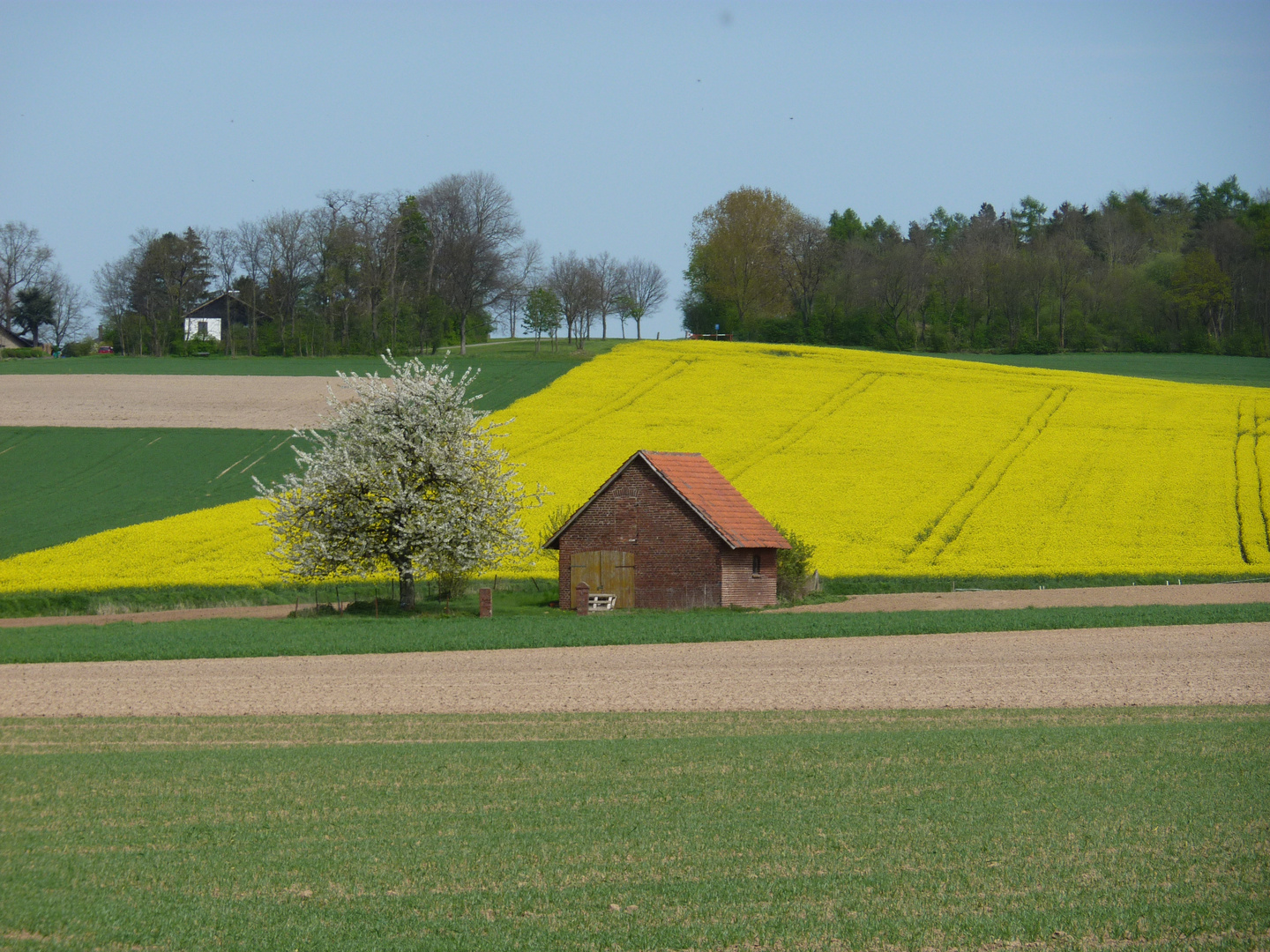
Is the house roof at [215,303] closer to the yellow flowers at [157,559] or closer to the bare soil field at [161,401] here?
the bare soil field at [161,401]

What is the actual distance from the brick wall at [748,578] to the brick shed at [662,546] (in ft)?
0.10

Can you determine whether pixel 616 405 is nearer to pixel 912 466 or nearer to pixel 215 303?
pixel 912 466

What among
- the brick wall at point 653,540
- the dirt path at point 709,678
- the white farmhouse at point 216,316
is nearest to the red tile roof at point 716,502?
the brick wall at point 653,540

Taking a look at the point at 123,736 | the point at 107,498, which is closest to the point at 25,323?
the point at 107,498

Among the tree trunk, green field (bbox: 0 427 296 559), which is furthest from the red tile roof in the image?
green field (bbox: 0 427 296 559)

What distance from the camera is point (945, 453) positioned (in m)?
57.1

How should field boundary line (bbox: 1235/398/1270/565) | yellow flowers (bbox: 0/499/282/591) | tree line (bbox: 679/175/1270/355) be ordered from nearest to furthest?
1. yellow flowers (bbox: 0/499/282/591)
2. field boundary line (bbox: 1235/398/1270/565)
3. tree line (bbox: 679/175/1270/355)

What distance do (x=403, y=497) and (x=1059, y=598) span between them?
69.3 feet

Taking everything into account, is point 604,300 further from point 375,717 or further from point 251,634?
point 375,717

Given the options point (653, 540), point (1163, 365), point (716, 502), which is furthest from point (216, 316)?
point (716, 502)

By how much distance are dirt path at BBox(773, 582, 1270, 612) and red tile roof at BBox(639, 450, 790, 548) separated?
8.51 feet

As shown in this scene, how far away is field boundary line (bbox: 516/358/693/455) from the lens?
60344mm

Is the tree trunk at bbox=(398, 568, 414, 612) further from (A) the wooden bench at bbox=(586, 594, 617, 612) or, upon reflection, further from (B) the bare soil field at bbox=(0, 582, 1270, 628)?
(A) the wooden bench at bbox=(586, 594, 617, 612)

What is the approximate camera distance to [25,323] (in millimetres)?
134500
